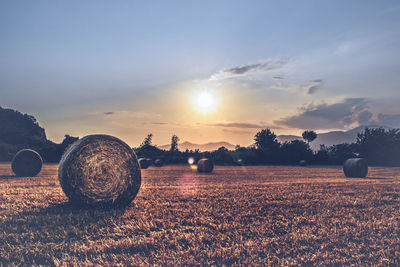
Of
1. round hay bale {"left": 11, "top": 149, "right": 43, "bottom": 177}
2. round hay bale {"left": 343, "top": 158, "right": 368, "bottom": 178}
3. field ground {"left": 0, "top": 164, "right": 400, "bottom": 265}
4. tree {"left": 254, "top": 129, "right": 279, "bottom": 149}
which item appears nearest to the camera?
field ground {"left": 0, "top": 164, "right": 400, "bottom": 265}

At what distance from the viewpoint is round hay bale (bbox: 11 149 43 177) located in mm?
18547

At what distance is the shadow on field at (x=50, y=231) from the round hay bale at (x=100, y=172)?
511 millimetres

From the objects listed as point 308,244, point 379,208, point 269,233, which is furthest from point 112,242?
point 379,208

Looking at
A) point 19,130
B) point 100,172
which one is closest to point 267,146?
point 100,172

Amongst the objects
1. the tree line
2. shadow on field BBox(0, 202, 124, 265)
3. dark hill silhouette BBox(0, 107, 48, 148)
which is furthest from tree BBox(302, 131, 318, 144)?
shadow on field BBox(0, 202, 124, 265)

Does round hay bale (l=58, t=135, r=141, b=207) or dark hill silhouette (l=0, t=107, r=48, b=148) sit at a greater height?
dark hill silhouette (l=0, t=107, r=48, b=148)

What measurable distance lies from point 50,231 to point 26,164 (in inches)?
627

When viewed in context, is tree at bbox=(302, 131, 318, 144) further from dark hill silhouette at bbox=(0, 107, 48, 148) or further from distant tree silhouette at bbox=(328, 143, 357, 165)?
dark hill silhouette at bbox=(0, 107, 48, 148)

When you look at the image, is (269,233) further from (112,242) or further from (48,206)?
(48,206)

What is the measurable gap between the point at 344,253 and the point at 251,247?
1524mm

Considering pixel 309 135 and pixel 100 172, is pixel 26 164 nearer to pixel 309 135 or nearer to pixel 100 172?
pixel 100 172

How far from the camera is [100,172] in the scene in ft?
27.9

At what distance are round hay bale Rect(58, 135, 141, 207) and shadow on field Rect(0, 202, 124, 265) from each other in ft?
1.68

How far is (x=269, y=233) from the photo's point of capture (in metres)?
5.46
